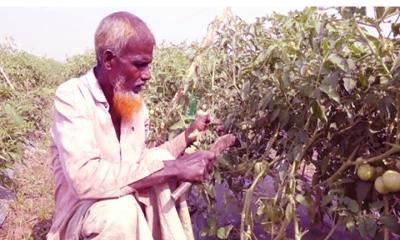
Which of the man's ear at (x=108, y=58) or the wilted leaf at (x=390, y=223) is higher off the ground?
the man's ear at (x=108, y=58)

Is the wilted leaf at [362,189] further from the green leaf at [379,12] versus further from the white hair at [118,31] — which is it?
the white hair at [118,31]

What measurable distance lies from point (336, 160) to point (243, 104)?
0.44 meters

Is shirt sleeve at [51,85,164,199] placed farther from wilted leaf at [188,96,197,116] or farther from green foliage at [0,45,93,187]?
green foliage at [0,45,93,187]

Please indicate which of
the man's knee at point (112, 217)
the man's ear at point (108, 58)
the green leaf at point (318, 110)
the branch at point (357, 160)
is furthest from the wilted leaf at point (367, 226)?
the man's ear at point (108, 58)

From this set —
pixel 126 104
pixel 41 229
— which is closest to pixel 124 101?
pixel 126 104

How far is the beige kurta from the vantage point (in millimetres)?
1602

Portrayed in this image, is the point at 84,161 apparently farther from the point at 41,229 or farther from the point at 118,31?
the point at 41,229

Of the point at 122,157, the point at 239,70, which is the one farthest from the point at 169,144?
the point at 239,70

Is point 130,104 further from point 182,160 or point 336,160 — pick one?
point 336,160

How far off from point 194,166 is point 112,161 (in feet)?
1.10

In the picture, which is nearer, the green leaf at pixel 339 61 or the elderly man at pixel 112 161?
the green leaf at pixel 339 61

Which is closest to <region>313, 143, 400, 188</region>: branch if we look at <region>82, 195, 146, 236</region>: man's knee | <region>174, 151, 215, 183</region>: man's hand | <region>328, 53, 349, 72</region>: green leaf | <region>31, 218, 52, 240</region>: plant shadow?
<region>328, 53, 349, 72</region>: green leaf

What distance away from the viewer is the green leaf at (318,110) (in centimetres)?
155

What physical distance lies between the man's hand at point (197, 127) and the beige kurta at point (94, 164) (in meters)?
0.10
